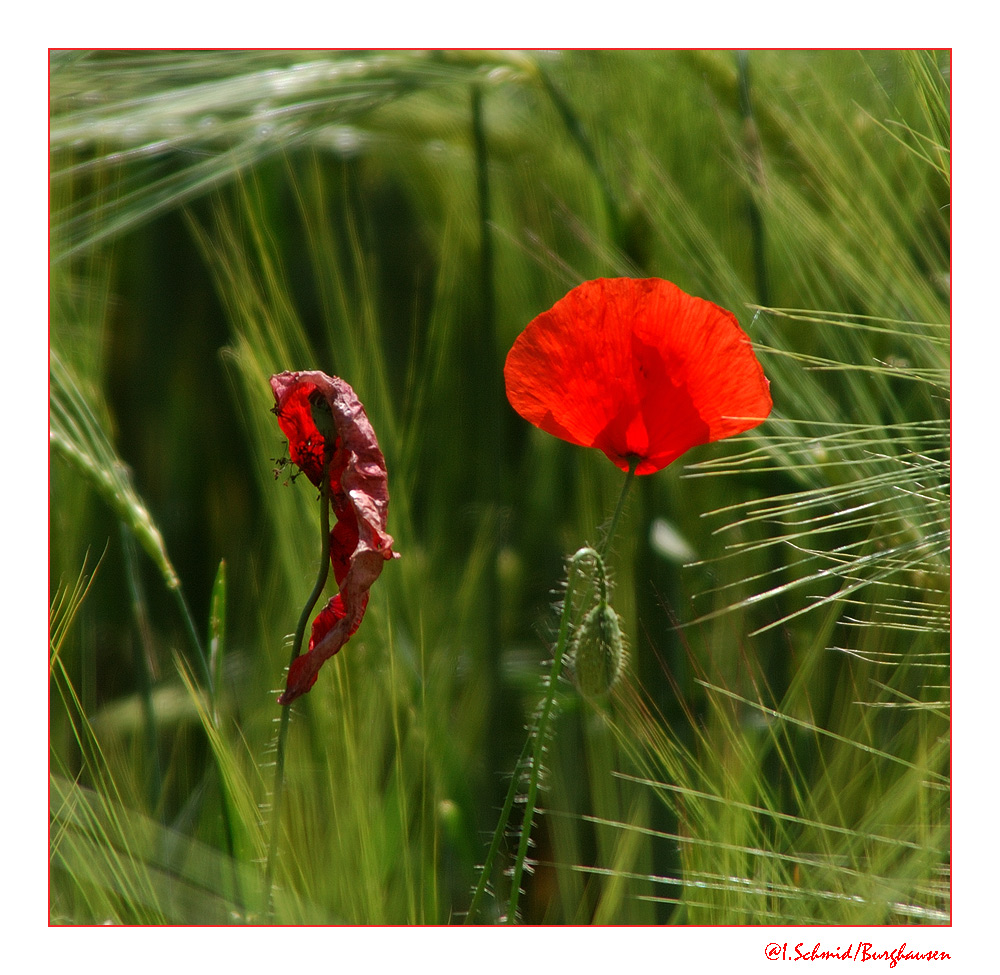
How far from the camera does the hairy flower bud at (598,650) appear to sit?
478mm

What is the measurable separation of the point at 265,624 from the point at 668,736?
299 mm

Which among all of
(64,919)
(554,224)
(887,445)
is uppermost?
(554,224)

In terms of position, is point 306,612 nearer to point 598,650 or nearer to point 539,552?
point 598,650

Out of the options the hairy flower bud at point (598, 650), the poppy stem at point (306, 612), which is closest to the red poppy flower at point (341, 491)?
the poppy stem at point (306, 612)

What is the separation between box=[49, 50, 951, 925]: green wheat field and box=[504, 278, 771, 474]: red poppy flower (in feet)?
0.28

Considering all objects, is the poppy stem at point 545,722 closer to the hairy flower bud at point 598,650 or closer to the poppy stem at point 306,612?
the hairy flower bud at point 598,650

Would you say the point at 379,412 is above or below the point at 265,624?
above

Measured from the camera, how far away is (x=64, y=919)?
1.88 ft

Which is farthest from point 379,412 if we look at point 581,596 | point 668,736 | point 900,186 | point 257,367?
point 900,186

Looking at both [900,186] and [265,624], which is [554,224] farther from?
[265,624]

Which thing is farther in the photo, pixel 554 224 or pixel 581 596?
pixel 554 224

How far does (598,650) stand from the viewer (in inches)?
19.0

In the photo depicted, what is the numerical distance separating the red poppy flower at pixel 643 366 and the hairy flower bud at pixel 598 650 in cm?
9

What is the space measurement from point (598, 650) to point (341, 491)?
17cm
